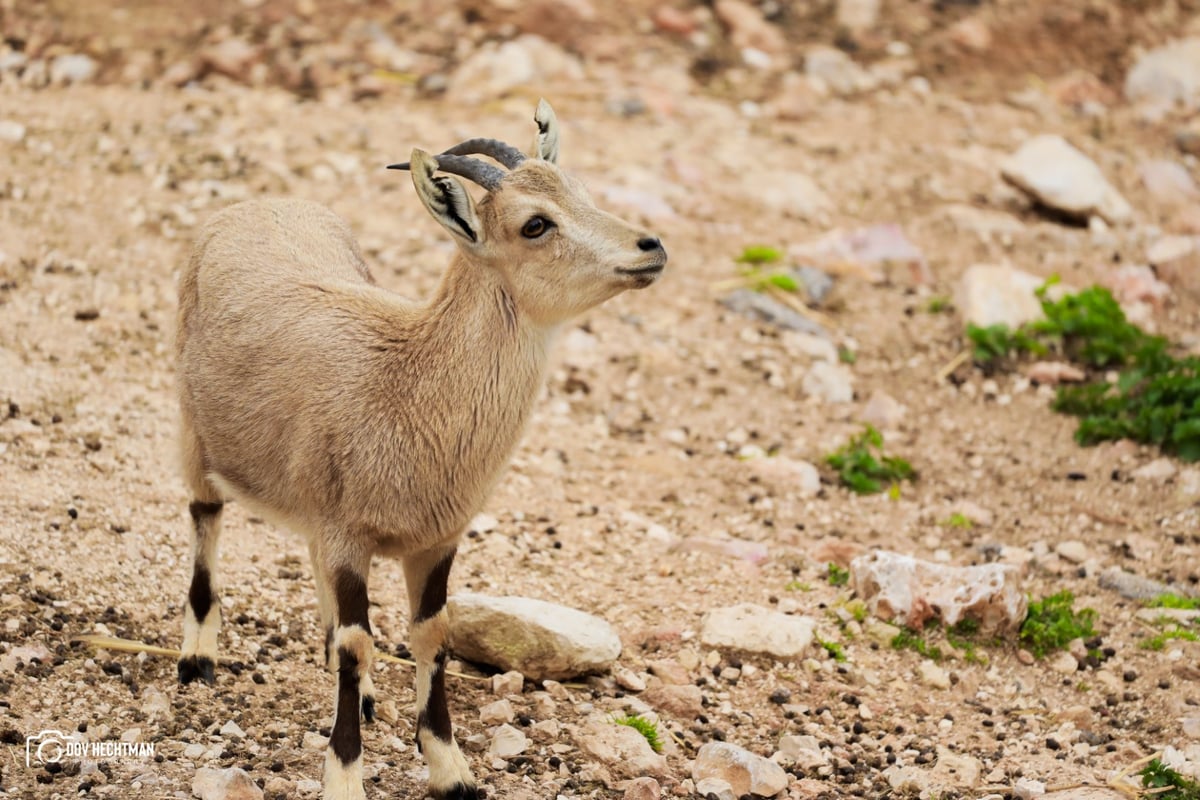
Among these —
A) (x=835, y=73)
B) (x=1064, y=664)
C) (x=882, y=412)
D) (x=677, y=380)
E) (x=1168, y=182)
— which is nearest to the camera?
(x=1064, y=664)

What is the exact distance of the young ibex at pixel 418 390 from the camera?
5.83 m

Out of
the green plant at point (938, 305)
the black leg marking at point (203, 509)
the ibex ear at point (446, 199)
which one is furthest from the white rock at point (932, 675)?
the green plant at point (938, 305)

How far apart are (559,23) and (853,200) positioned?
3526mm

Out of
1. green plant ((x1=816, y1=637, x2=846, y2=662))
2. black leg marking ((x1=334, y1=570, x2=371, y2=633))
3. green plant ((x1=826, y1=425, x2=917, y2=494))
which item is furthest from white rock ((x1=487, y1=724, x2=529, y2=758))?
green plant ((x1=826, y1=425, x2=917, y2=494))

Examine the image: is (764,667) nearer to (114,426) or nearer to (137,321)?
(114,426)

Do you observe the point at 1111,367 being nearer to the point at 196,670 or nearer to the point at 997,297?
the point at 997,297

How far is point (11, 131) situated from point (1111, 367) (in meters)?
8.97

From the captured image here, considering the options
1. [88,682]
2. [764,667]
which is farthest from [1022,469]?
[88,682]

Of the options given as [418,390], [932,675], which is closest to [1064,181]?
[932,675]

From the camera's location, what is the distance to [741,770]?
6.21 metres

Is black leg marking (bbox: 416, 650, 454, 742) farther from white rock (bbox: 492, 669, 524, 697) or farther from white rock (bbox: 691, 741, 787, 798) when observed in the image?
white rock (bbox: 691, 741, 787, 798)

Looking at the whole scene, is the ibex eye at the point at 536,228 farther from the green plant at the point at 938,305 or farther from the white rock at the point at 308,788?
the green plant at the point at 938,305

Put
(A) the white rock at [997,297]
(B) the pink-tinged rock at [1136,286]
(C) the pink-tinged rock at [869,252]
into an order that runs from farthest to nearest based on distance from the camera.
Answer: (C) the pink-tinged rock at [869,252], (B) the pink-tinged rock at [1136,286], (A) the white rock at [997,297]

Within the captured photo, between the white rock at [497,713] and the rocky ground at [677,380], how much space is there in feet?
0.07
